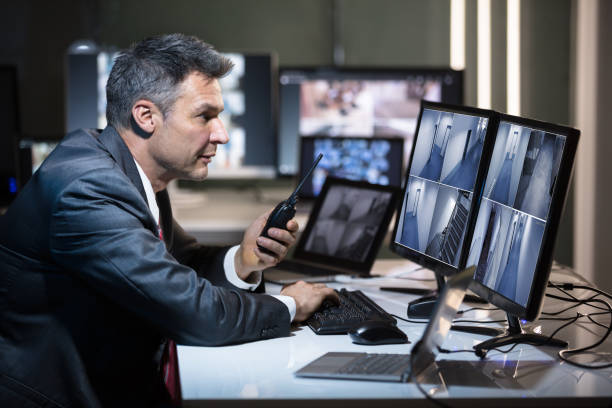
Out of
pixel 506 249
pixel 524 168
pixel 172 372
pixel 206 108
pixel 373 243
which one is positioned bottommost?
pixel 172 372

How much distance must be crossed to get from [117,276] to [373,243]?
90 centimetres

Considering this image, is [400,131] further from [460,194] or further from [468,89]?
[460,194]

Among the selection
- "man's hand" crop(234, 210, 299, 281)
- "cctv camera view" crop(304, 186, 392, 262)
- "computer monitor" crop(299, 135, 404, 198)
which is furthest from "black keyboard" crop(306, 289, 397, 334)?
"computer monitor" crop(299, 135, 404, 198)

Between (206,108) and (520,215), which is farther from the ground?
(206,108)

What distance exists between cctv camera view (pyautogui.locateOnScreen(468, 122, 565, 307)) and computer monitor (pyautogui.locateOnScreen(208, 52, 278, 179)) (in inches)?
72.7

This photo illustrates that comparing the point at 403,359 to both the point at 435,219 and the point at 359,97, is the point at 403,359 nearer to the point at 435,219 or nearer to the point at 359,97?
the point at 435,219

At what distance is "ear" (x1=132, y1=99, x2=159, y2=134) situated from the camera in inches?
55.6

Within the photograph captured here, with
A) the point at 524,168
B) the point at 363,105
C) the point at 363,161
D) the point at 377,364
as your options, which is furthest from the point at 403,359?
the point at 363,105

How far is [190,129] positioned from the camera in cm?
144

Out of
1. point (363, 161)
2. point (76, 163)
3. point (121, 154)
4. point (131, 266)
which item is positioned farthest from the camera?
point (363, 161)

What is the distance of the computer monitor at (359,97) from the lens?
3.07 m

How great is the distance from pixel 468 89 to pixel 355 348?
2279 mm

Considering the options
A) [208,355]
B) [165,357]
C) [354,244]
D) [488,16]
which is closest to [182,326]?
[208,355]

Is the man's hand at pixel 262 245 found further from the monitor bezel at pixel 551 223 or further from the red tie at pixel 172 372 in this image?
the monitor bezel at pixel 551 223
